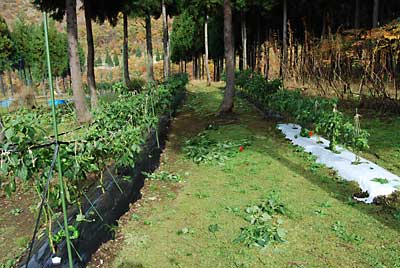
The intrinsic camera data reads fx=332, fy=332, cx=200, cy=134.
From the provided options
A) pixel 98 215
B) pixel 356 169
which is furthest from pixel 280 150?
pixel 98 215

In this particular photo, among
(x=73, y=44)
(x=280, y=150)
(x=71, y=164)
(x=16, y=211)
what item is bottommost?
(x=16, y=211)

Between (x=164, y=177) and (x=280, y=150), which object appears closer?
(x=164, y=177)

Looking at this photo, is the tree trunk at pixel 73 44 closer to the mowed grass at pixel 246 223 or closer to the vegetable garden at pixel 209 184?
the vegetable garden at pixel 209 184

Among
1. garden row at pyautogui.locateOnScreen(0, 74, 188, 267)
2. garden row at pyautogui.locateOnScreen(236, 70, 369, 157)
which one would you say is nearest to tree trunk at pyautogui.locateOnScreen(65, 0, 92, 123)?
garden row at pyautogui.locateOnScreen(0, 74, 188, 267)

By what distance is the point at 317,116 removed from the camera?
19.0ft

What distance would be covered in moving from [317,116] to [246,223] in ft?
10.6

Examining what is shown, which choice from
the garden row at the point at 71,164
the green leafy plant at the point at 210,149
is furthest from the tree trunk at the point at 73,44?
the garden row at the point at 71,164

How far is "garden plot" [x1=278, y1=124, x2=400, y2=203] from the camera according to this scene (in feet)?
12.1

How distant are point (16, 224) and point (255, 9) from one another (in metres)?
17.1

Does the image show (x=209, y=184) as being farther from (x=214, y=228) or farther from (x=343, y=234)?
(x=343, y=234)

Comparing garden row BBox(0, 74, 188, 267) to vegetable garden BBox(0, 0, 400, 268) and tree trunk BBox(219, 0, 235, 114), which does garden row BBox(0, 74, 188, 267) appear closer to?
vegetable garden BBox(0, 0, 400, 268)

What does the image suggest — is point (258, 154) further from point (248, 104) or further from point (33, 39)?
point (33, 39)

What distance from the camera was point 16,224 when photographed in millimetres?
3635

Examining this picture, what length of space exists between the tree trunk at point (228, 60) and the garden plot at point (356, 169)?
128 inches
